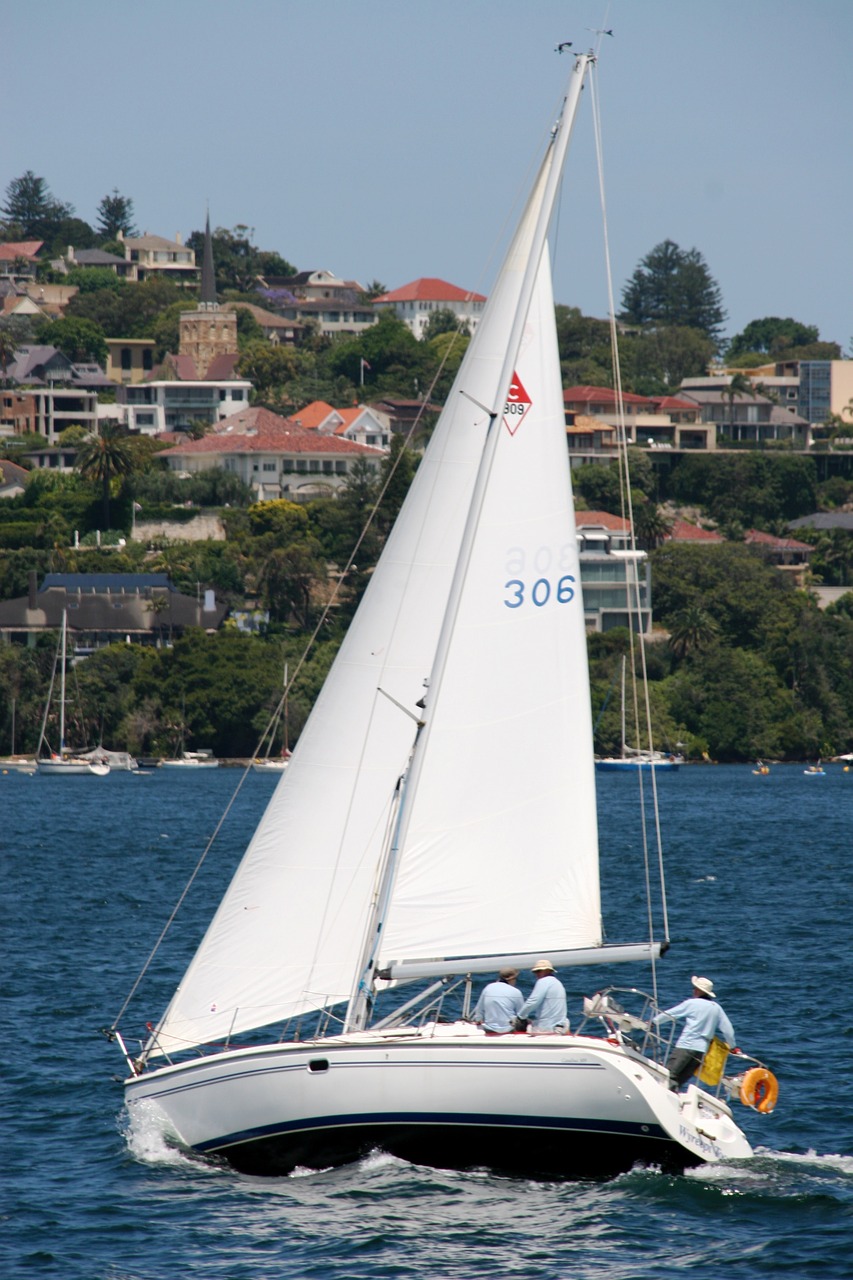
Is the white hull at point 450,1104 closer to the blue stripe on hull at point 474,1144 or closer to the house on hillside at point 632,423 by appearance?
the blue stripe on hull at point 474,1144

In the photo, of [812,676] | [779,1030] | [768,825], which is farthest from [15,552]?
[779,1030]

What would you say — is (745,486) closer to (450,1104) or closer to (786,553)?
(786,553)

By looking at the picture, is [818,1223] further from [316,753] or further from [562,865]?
[316,753]

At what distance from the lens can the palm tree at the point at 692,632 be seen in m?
128

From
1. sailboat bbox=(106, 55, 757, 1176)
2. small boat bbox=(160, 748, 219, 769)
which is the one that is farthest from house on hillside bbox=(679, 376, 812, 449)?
sailboat bbox=(106, 55, 757, 1176)

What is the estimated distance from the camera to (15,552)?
137 meters

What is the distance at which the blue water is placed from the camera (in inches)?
687

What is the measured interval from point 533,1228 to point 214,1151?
3.52m

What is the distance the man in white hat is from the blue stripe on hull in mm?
777

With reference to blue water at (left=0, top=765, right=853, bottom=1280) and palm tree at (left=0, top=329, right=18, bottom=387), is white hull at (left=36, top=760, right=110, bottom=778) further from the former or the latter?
palm tree at (left=0, top=329, right=18, bottom=387)

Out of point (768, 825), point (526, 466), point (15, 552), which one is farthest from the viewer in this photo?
point (15, 552)

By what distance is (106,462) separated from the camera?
5591 inches

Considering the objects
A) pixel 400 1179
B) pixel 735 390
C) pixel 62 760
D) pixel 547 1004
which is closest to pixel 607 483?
pixel 735 390

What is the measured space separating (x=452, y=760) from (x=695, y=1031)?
372 cm
